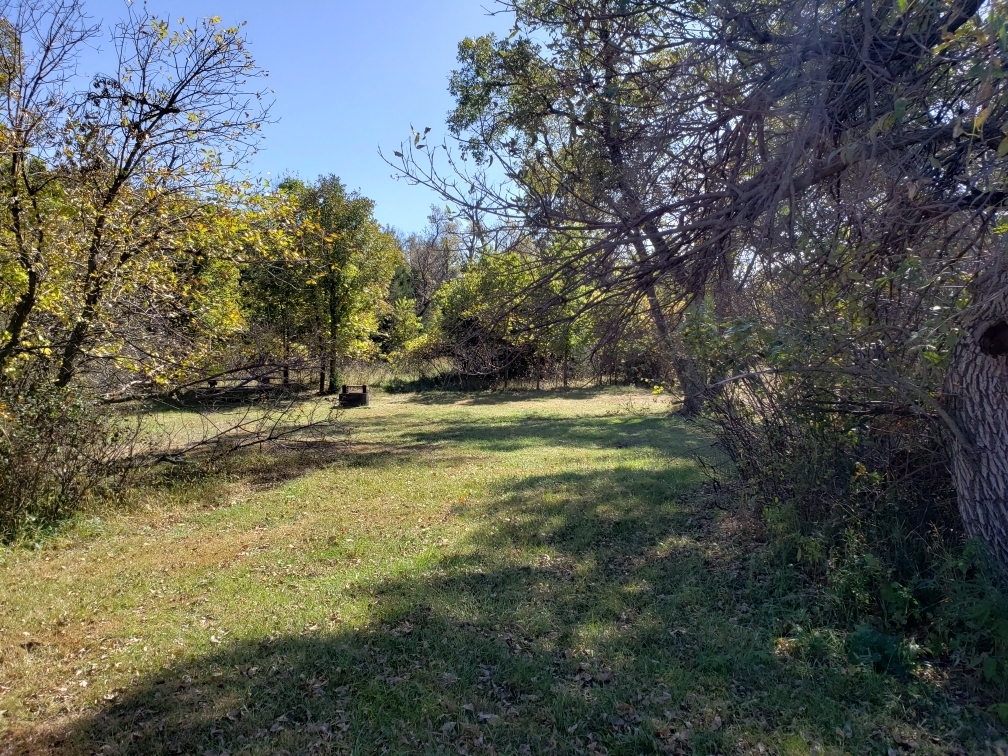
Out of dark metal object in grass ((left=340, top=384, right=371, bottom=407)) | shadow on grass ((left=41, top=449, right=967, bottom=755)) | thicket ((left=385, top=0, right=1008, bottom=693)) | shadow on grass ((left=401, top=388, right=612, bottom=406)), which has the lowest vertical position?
shadow on grass ((left=41, top=449, right=967, bottom=755))

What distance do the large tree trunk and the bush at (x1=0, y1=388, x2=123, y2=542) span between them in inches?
333

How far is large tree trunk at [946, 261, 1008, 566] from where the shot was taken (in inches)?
157

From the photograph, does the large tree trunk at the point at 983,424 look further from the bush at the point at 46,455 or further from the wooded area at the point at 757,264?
the bush at the point at 46,455

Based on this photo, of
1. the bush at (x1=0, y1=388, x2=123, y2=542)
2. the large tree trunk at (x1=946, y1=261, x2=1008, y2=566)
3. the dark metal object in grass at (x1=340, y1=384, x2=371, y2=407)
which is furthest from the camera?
the dark metal object in grass at (x1=340, y1=384, x2=371, y2=407)

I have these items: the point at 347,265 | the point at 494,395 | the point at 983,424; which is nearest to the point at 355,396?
the point at 347,265

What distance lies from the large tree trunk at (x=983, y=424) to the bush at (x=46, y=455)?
27.8ft

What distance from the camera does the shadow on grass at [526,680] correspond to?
3.50 meters

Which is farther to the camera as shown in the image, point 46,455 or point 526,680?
point 46,455

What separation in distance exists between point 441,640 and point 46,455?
5.50 meters

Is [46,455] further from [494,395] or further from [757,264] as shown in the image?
[494,395]

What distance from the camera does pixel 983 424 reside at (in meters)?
4.12

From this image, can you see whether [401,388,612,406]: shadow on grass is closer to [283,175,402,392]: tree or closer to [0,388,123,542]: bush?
[283,175,402,392]: tree

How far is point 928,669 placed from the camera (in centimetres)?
402

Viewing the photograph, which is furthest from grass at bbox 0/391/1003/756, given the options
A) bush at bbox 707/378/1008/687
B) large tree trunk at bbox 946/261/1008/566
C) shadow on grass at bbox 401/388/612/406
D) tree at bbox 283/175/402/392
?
shadow on grass at bbox 401/388/612/406
